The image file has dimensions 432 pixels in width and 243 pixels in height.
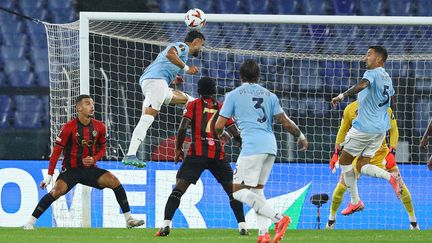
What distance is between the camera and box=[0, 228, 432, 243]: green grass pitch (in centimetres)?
1007

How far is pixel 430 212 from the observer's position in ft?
47.3

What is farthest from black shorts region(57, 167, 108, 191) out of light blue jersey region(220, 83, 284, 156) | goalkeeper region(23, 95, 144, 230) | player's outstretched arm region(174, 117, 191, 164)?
light blue jersey region(220, 83, 284, 156)

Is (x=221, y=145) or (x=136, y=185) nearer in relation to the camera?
(x=221, y=145)

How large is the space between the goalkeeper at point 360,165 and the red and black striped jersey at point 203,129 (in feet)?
7.02

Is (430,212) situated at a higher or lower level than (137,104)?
lower

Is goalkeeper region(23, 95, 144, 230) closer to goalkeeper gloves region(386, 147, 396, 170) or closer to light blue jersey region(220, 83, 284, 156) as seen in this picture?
light blue jersey region(220, 83, 284, 156)

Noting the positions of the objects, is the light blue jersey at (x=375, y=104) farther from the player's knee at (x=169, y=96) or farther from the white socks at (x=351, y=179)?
the player's knee at (x=169, y=96)

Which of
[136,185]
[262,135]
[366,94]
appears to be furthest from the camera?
[136,185]

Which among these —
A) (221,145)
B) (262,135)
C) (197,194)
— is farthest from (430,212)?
(262,135)

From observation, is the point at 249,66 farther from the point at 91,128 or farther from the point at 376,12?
the point at 376,12

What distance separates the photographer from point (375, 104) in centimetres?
1170

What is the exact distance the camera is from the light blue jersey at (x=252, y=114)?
9.17m

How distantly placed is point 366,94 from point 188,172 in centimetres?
221

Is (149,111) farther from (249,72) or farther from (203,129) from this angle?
(249,72)
